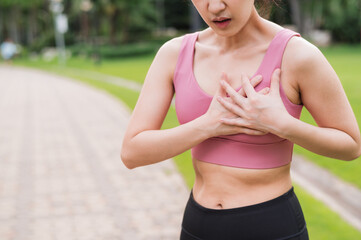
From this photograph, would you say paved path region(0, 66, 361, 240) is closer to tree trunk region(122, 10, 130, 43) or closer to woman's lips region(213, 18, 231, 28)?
woman's lips region(213, 18, 231, 28)

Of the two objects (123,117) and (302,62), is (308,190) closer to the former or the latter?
(302,62)

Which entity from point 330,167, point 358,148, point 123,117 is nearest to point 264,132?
point 358,148

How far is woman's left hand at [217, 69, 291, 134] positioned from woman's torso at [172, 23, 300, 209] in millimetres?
70

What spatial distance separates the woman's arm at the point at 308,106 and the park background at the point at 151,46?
44 cm

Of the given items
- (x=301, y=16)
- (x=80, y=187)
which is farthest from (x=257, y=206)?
(x=301, y=16)

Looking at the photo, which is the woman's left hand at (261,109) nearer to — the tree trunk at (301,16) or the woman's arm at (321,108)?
the woman's arm at (321,108)

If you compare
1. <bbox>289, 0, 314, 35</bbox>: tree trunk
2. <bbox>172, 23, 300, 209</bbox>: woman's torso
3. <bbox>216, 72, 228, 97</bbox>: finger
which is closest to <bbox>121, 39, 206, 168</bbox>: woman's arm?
<bbox>172, 23, 300, 209</bbox>: woman's torso

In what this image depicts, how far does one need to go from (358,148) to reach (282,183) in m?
0.27

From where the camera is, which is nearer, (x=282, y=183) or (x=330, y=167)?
(x=282, y=183)

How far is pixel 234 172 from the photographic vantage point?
1.57 m

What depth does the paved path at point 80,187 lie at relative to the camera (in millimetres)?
5113

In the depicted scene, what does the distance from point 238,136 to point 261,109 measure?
0.44ft

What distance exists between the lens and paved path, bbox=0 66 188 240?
511cm

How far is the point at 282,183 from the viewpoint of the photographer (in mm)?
1623
